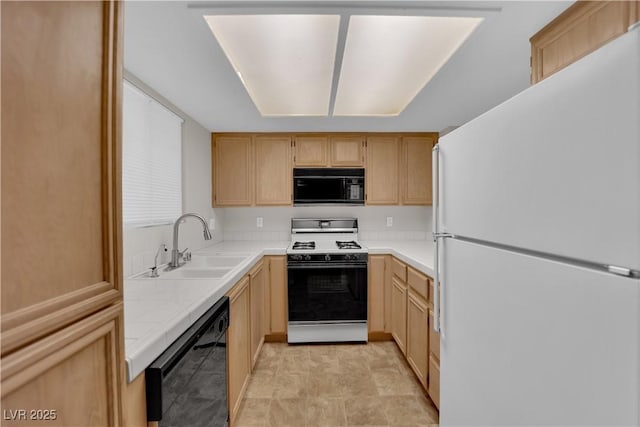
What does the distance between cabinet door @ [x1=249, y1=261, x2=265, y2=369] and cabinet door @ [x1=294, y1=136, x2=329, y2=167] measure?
126 centimetres

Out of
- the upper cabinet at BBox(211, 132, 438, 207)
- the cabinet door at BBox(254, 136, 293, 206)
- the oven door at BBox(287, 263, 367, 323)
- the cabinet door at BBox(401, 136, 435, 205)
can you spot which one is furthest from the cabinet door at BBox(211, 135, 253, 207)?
the cabinet door at BBox(401, 136, 435, 205)

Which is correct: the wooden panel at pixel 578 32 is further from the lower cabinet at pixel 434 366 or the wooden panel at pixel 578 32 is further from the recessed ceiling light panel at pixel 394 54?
the lower cabinet at pixel 434 366

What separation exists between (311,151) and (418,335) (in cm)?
216

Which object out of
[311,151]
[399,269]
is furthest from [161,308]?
[311,151]

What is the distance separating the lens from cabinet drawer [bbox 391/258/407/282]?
8.09 ft

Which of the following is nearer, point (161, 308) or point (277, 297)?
point (161, 308)

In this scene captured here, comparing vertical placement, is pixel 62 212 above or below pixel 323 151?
below

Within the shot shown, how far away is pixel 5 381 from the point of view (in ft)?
1.39

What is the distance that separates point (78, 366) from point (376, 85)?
2151mm

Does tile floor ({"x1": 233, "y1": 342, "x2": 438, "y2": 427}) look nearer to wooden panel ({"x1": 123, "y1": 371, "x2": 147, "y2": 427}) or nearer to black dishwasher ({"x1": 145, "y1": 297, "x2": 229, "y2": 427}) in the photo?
black dishwasher ({"x1": 145, "y1": 297, "x2": 229, "y2": 427})

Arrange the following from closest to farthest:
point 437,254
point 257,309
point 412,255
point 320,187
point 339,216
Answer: point 437,254 → point 412,255 → point 257,309 → point 320,187 → point 339,216

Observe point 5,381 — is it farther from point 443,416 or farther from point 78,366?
point 443,416

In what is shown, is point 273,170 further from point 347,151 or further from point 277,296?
point 277,296

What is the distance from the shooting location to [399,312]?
2.61m
